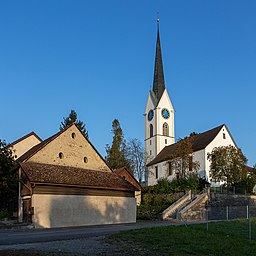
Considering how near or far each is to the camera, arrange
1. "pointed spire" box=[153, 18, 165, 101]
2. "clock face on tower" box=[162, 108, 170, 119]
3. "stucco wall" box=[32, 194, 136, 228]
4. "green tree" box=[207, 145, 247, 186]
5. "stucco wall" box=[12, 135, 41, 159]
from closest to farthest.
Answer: "stucco wall" box=[32, 194, 136, 228], "stucco wall" box=[12, 135, 41, 159], "green tree" box=[207, 145, 247, 186], "clock face on tower" box=[162, 108, 170, 119], "pointed spire" box=[153, 18, 165, 101]

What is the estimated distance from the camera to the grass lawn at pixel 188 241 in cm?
1340

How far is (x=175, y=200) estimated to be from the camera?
4038cm

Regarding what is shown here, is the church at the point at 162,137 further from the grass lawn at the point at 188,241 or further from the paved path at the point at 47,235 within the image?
the grass lawn at the point at 188,241

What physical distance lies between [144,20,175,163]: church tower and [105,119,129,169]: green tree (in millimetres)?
10438

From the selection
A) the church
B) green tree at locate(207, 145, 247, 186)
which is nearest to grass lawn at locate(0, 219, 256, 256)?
green tree at locate(207, 145, 247, 186)

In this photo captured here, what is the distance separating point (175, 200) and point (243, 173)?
11411mm

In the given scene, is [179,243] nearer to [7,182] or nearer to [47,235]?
[47,235]

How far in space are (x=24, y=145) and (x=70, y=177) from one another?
14.3m

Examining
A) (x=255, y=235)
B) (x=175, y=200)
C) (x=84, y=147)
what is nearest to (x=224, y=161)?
(x=175, y=200)

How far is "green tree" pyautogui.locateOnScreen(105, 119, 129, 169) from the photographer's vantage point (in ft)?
205

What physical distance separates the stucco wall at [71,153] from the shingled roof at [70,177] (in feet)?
2.13

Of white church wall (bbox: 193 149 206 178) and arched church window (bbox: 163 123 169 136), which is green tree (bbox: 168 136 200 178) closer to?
white church wall (bbox: 193 149 206 178)

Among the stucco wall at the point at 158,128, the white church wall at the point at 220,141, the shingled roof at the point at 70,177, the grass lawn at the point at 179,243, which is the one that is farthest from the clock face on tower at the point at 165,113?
the grass lawn at the point at 179,243

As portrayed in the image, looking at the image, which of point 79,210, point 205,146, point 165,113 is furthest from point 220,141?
point 79,210
